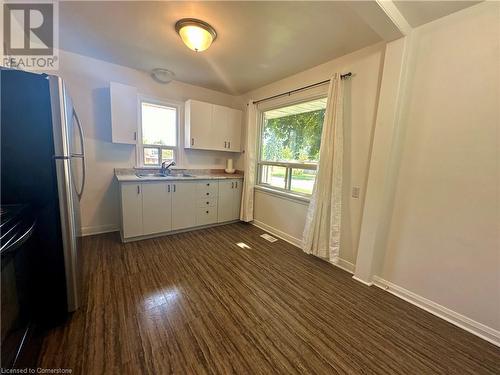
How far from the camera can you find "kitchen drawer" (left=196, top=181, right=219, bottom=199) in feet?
11.0

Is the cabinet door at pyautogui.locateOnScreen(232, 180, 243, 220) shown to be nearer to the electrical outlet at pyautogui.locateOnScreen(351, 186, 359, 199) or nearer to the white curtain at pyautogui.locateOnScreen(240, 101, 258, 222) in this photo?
the white curtain at pyautogui.locateOnScreen(240, 101, 258, 222)

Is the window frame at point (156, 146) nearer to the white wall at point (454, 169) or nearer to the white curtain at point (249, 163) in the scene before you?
the white curtain at point (249, 163)

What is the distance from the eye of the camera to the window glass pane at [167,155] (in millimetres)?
3545

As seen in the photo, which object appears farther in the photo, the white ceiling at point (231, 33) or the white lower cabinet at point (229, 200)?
the white lower cabinet at point (229, 200)

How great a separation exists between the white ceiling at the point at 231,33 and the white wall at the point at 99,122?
0.17 m

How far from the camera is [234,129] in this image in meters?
3.95

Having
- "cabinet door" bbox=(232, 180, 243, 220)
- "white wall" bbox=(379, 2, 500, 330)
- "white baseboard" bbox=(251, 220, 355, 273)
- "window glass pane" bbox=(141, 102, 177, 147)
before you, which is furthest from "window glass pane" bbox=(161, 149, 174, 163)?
"white wall" bbox=(379, 2, 500, 330)

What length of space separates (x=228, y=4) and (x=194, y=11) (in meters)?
0.32

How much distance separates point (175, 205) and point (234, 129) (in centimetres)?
183

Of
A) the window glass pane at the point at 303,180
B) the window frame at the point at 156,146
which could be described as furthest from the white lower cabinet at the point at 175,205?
the window glass pane at the point at 303,180

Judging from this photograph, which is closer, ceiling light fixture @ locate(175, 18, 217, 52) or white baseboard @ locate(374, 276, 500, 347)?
white baseboard @ locate(374, 276, 500, 347)

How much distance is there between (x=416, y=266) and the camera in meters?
1.95

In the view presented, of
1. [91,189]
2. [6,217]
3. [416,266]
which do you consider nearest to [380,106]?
[416,266]

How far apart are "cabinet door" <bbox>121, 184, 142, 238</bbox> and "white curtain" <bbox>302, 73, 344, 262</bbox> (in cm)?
233
